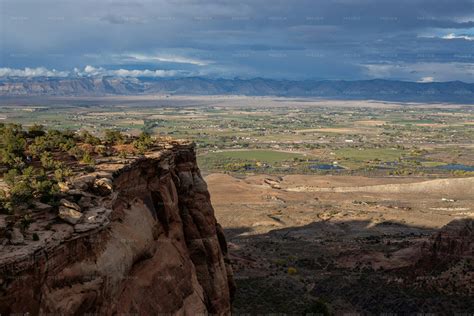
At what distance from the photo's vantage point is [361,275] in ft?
142

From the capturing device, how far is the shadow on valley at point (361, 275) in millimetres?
35625

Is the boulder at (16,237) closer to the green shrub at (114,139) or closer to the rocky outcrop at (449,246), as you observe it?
the green shrub at (114,139)

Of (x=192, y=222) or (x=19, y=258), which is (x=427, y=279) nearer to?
(x=192, y=222)

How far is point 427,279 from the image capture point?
38562 millimetres

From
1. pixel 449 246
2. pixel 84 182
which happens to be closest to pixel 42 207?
pixel 84 182

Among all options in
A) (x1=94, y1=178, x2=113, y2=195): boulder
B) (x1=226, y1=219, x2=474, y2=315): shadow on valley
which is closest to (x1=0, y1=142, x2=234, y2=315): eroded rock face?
(x1=94, y1=178, x2=113, y2=195): boulder

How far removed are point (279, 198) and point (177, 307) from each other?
250ft

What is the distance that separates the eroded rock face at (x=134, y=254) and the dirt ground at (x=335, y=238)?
1043cm

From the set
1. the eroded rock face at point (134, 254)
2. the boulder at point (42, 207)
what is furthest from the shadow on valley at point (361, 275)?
the boulder at point (42, 207)

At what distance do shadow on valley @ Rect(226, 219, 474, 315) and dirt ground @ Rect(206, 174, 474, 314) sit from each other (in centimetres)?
9

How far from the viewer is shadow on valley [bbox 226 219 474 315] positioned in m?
35.6

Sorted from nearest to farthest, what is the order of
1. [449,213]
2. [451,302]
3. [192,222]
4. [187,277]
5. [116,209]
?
1. [116,209]
2. [187,277]
3. [192,222]
4. [451,302]
5. [449,213]

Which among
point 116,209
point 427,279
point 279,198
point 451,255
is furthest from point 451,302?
point 279,198

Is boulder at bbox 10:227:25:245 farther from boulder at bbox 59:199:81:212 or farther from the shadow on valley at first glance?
the shadow on valley
